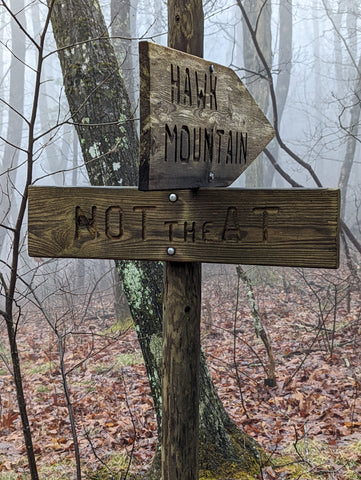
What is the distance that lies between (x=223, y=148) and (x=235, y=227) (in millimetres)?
366

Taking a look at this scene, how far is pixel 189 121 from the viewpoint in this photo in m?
2.09

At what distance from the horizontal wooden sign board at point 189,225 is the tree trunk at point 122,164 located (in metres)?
1.68

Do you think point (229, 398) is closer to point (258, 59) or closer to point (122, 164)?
point (122, 164)

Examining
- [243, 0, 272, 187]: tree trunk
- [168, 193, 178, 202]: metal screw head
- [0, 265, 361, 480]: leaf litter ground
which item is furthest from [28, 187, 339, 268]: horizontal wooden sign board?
[243, 0, 272, 187]: tree trunk

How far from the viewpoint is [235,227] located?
2230 mm

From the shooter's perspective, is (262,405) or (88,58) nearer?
(88,58)

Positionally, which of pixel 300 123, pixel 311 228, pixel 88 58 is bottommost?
pixel 311 228

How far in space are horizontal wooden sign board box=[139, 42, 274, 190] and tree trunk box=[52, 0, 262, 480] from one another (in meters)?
1.78

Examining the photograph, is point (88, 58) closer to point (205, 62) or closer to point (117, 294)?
point (205, 62)

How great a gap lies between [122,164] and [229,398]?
286 cm

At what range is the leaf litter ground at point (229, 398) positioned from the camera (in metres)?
4.44

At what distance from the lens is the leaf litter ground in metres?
4.44

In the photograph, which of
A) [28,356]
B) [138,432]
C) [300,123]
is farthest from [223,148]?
[300,123]

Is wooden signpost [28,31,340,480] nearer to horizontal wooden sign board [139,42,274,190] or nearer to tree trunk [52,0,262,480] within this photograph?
horizontal wooden sign board [139,42,274,190]
